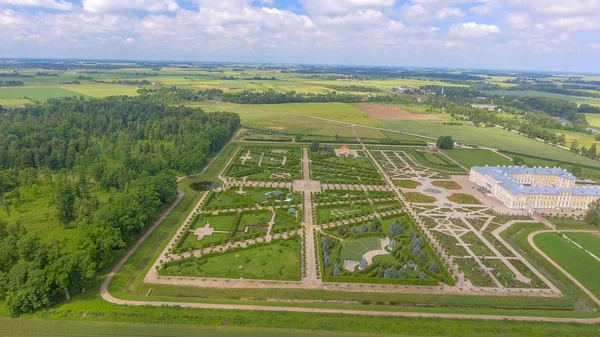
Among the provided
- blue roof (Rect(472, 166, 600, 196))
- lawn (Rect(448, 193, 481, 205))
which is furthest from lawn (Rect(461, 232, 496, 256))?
blue roof (Rect(472, 166, 600, 196))

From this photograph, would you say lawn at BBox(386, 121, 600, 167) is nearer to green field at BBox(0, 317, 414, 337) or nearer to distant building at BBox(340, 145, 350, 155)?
distant building at BBox(340, 145, 350, 155)

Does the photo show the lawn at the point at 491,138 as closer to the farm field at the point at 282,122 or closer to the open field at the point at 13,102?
the farm field at the point at 282,122

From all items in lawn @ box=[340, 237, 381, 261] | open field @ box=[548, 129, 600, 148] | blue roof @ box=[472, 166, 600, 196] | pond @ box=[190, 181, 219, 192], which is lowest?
lawn @ box=[340, 237, 381, 261]

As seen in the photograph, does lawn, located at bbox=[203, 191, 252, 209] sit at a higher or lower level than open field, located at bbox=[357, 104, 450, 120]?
lower

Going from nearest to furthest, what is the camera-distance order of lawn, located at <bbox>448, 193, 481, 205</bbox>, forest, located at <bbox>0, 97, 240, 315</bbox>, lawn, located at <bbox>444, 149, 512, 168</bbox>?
1. forest, located at <bbox>0, 97, 240, 315</bbox>
2. lawn, located at <bbox>448, 193, 481, 205</bbox>
3. lawn, located at <bbox>444, 149, 512, 168</bbox>

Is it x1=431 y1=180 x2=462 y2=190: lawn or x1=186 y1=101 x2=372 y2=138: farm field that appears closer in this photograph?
x1=431 y1=180 x2=462 y2=190: lawn

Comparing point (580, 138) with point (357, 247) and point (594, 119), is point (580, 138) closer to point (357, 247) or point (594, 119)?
point (594, 119)

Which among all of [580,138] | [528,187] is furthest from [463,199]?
[580,138]
